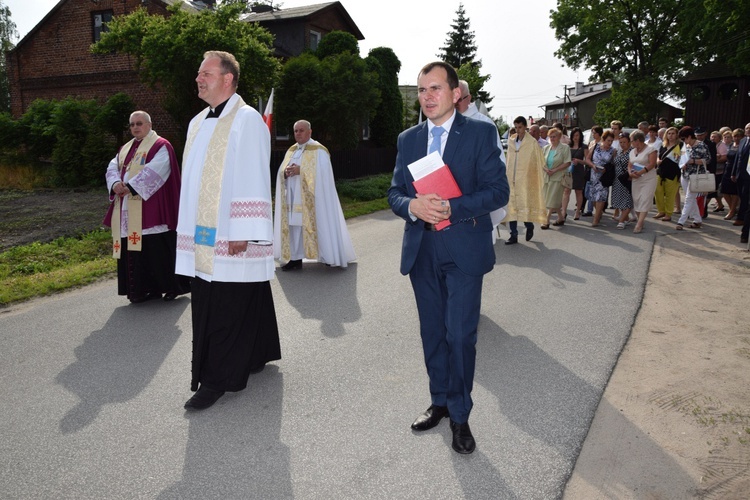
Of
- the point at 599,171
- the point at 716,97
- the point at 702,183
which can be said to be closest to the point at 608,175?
the point at 599,171

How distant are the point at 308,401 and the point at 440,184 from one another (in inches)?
75.3

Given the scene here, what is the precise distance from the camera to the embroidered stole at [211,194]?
429 cm

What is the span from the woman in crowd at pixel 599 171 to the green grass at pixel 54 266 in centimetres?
921

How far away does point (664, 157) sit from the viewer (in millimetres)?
12852

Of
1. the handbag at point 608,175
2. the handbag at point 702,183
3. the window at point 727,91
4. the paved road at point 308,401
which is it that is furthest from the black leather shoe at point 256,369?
the window at point 727,91

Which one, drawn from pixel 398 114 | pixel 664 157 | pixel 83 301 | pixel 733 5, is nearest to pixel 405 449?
pixel 83 301

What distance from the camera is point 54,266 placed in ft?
30.1

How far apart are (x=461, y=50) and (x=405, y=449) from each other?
71224 mm

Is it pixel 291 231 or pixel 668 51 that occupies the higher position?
pixel 668 51

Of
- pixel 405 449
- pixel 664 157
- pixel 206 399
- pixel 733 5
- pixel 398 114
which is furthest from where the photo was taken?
pixel 733 5

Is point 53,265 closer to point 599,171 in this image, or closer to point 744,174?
point 599,171

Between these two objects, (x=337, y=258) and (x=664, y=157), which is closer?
(x=337, y=258)

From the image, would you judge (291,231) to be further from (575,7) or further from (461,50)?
(461,50)

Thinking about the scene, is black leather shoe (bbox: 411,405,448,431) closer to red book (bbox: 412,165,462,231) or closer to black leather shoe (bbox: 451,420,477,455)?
black leather shoe (bbox: 451,420,477,455)
